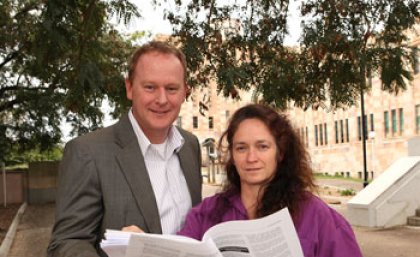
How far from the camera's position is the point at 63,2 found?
17.6 ft

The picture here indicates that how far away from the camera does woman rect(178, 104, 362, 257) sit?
2.45 meters

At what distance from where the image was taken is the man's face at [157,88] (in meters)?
2.80

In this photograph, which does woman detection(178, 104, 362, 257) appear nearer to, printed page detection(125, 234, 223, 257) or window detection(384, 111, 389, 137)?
printed page detection(125, 234, 223, 257)

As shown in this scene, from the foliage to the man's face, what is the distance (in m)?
1.92

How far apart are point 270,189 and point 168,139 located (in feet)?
2.41

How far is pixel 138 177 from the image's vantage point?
9.20 ft

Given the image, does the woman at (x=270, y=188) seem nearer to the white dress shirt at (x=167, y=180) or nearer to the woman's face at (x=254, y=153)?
the woman's face at (x=254, y=153)

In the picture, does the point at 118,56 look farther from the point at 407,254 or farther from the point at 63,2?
the point at 63,2

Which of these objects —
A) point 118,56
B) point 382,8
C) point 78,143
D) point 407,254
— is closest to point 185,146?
point 78,143

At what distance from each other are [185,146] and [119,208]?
71 cm

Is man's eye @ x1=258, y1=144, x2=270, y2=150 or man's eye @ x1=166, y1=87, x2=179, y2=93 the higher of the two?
man's eye @ x1=166, y1=87, x2=179, y2=93

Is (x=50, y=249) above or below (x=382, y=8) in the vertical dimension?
below

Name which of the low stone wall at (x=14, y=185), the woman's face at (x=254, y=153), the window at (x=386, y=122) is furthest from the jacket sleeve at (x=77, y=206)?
the window at (x=386, y=122)

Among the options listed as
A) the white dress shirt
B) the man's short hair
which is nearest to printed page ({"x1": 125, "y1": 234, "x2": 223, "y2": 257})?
the white dress shirt
